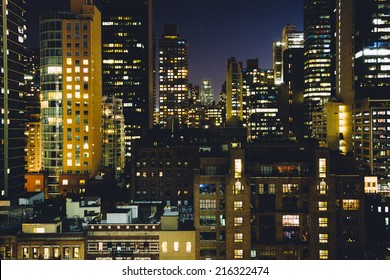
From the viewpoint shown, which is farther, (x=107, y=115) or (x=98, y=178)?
(x=107, y=115)

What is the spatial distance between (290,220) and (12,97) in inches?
1444

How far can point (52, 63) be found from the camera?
55594 millimetres

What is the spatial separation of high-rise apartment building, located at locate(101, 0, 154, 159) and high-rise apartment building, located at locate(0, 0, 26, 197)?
4292cm

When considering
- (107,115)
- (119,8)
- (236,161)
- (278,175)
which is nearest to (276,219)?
(278,175)

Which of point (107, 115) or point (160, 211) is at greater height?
point (107, 115)

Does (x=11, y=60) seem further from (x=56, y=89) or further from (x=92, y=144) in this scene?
(x=92, y=144)

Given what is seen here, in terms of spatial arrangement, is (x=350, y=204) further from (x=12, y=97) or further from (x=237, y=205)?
(x=12, y=97)

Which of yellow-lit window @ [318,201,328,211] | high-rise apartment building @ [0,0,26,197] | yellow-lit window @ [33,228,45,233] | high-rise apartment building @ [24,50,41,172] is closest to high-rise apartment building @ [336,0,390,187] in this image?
yellow-lit window @ [318,201,328,211]

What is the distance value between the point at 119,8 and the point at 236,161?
78.5m

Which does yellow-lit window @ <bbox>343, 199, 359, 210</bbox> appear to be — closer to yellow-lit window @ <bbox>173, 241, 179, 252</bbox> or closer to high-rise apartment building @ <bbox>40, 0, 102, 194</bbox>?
yellow-lit window @ <bbox>173, 241, 179, 252</bbox>

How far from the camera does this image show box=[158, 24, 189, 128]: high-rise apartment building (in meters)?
145

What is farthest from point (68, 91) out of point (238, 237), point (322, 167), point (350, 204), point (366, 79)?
point (366, 79)

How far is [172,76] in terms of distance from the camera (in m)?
148
